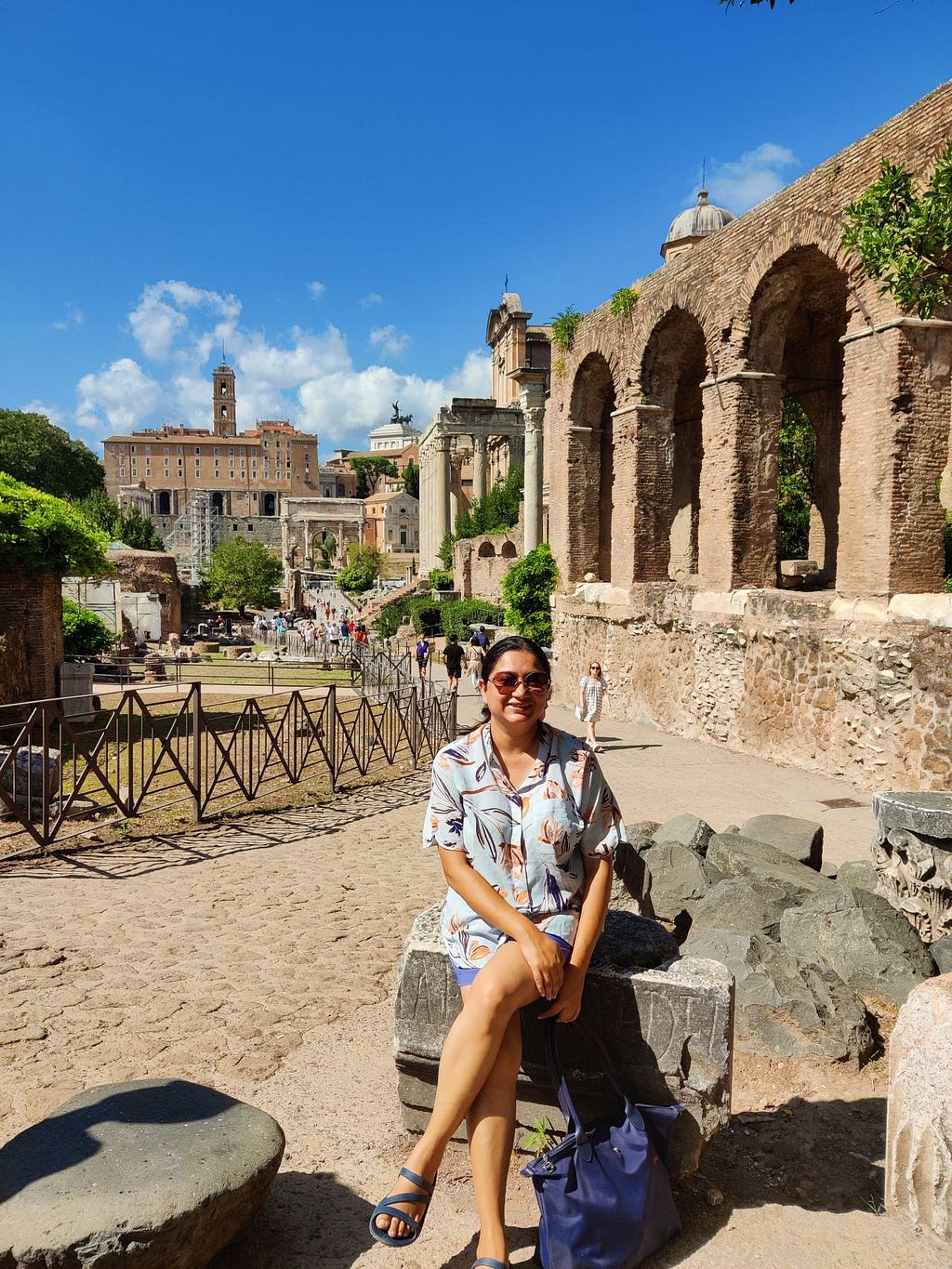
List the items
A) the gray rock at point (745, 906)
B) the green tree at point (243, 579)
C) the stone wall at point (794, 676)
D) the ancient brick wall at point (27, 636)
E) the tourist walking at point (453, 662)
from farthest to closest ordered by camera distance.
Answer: the green tree at point (243, 579) → the tourist walking at point (453, 662) → the ancient brick wall at point (27, 636) → the stone wall at point (794, 676) → the gray rock at point (745, 906)

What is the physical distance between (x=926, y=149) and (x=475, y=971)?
1018 cm

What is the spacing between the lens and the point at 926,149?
9.33 meters

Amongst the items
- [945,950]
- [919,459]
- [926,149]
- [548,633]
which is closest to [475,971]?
[945,950]

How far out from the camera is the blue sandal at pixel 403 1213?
2.46m

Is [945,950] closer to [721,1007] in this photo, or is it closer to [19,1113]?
[721,1007]

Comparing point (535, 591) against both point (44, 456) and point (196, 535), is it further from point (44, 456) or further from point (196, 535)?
point (196, 535)

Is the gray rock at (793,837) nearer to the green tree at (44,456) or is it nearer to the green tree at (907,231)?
the green tree at (907,231)

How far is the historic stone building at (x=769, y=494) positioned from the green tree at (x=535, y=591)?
0.63 metres

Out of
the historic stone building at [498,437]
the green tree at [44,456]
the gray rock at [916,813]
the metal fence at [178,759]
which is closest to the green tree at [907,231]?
the gray rock at [916,813]

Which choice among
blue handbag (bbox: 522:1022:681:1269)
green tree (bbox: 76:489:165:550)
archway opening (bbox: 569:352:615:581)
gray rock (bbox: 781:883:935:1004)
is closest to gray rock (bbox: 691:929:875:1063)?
gray rock (bbox: 781:883:935:1004)

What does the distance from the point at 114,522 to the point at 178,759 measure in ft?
170

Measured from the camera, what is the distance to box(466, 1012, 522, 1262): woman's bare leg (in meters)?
2.48

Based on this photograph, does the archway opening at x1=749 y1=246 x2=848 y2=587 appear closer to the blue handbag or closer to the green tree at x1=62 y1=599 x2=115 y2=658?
the blue handbag

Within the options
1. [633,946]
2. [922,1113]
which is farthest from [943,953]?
[633,946]
